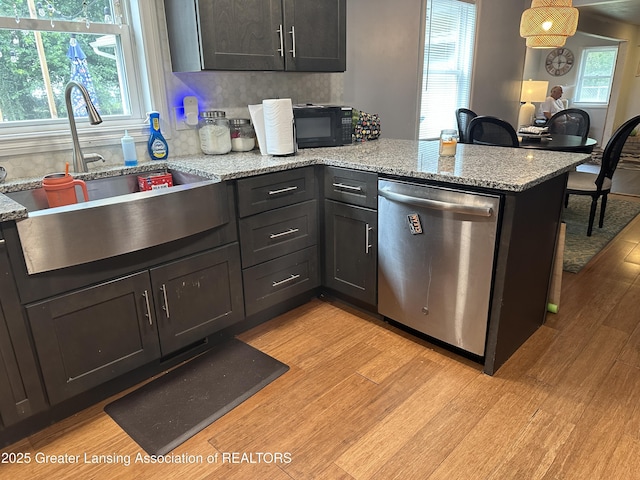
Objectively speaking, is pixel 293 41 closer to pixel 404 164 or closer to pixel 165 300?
pixel 404 164

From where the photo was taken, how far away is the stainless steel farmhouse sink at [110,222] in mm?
1479

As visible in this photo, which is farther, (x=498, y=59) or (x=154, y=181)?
(x=498, y=59)

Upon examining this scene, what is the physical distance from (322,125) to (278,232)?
82cm

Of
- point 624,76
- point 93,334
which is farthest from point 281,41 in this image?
point 624,76

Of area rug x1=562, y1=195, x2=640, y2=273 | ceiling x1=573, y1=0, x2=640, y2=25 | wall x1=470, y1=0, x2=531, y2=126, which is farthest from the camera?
ceiling x1=573, y1=0, x2=640, y2=25

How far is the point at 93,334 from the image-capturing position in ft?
5.54

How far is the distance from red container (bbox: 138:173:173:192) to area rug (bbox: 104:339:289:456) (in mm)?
892

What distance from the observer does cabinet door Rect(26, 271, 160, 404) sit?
1.58 m

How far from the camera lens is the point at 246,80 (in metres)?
2.70

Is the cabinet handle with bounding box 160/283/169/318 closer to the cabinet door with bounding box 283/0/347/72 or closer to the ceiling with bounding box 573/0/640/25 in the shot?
the cabinet door with bounding box 283/0/347/72

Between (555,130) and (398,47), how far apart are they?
7.01 feet

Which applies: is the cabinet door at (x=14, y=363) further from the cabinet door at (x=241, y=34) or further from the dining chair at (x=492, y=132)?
the dining chair at (x=492, y=132)

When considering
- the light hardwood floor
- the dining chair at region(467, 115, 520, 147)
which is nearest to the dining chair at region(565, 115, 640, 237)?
the dining chair at region(467, 115, 520, 147)

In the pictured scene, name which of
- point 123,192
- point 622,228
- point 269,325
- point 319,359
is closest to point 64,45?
point 123,192
